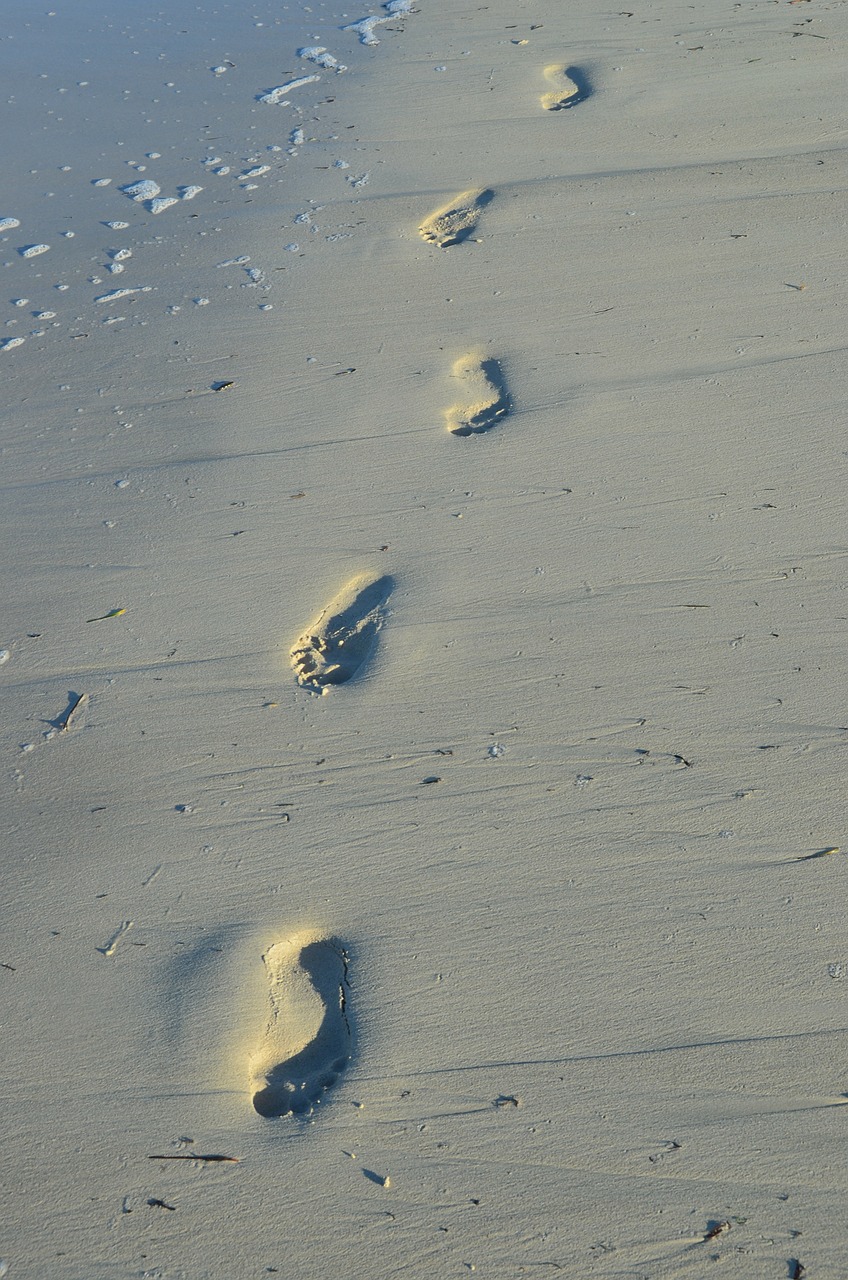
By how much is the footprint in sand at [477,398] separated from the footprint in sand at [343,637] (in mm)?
700

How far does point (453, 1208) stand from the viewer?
169 cm

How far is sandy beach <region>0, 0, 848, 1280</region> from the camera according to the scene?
5.68 ft

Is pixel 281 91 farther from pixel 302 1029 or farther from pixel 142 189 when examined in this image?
pixel 302 1029

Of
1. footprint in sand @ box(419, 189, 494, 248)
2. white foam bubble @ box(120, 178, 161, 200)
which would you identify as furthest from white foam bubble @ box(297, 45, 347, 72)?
footprint in sand @ box(419, 189, 494, 248)

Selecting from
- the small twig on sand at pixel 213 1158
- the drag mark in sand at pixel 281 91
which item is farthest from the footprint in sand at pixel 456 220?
the small twig on sand at pixel 213 1158

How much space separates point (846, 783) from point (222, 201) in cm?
364

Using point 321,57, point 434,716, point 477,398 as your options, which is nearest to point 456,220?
point 477,398

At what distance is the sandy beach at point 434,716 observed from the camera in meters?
1.73

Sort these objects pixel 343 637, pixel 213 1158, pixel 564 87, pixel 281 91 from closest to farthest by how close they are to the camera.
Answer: pixel 213 1158
pixel 343 637
pixel 564 87
pixel 281 91

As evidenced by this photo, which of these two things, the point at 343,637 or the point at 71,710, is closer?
the point at 71,710

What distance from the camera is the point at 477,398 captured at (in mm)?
3193

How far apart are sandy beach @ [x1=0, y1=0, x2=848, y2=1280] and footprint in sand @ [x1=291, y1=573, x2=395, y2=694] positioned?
12mm

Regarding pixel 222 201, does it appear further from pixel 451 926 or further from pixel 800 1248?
pixel 800 1248

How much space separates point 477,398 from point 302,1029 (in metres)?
2.05
